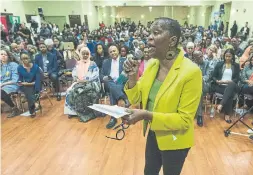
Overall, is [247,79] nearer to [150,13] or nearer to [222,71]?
[222,71]

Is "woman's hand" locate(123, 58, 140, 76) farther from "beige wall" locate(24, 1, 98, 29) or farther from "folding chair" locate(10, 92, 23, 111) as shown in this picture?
"beige wall" locate(24, 1, 98, 29)

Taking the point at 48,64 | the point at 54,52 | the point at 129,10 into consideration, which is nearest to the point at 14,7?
the point at 54,52

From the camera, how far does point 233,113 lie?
3.49 meters

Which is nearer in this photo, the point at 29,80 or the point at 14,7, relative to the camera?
the point at 29,80

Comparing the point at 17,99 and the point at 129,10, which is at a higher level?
the point at 129,10

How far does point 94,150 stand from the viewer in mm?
2578

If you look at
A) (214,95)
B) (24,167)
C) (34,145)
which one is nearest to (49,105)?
(34,145)

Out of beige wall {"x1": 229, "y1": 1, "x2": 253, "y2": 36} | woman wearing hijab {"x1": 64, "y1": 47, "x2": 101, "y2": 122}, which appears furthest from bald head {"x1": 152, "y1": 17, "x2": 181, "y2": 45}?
beige wall {"x1": 229, "y1": 1, "x2": 253, "y2": 36}

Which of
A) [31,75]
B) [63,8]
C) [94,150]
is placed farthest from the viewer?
[63,8]

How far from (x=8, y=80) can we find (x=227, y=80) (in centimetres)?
369

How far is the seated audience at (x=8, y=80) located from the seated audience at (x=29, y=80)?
13 centimetres

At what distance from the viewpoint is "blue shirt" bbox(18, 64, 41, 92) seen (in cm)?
353

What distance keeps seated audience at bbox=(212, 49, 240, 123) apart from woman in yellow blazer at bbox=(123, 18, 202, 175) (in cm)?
231

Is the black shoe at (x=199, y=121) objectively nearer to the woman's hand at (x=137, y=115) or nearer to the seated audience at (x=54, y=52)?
the woman's hand at (x=137, y=115)
